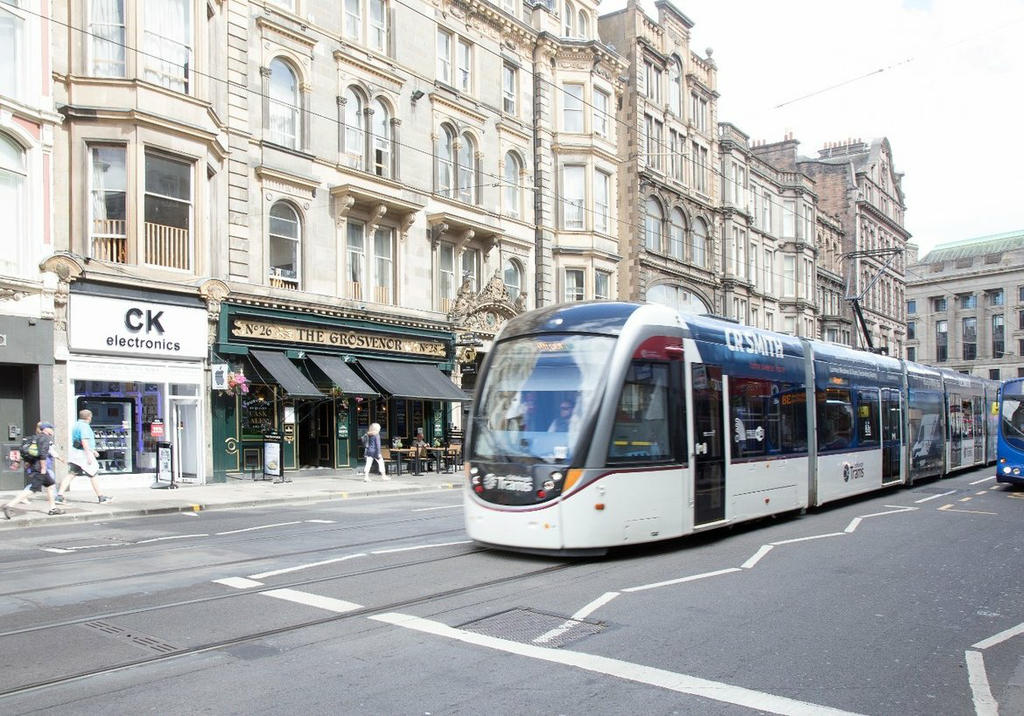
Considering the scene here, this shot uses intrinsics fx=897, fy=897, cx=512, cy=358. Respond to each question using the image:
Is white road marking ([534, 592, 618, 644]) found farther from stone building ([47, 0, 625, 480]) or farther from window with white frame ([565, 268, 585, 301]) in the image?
window with white frame ([565, 268, 585, 301])

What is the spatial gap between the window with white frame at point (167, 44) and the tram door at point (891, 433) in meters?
17.7

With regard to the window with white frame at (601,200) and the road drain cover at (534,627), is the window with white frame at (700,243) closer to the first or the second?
the window with white frame at (601,200)

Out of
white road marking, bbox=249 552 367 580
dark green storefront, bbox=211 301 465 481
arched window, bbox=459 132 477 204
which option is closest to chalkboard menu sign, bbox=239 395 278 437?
dark green storefront, bbox=211 301 465 481

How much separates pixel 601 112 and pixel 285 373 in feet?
65.2

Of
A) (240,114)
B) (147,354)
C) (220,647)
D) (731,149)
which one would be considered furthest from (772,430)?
(731,149)

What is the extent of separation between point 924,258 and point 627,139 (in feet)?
246

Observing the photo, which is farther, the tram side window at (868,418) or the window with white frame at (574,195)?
the window with white frame at (574,195)

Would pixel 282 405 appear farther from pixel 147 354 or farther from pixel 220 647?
pixel 220 647

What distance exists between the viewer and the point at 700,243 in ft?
150

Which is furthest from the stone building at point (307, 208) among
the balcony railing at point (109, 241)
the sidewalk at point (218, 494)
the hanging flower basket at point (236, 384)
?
the sidewalk at point (218, 494)

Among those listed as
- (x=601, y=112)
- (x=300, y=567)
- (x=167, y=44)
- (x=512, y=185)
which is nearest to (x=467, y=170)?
(x=512, y=185)

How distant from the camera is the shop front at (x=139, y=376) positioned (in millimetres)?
19734

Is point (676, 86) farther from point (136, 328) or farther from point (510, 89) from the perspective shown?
point (136, 328)

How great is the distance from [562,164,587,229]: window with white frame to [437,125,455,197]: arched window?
22.0 ft
